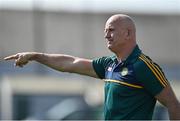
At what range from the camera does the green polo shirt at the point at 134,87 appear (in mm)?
10367

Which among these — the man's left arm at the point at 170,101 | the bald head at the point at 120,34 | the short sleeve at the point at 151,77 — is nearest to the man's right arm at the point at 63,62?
the bald head at the point at 120,34

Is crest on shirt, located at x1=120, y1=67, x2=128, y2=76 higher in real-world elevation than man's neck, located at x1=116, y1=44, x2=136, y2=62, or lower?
lower

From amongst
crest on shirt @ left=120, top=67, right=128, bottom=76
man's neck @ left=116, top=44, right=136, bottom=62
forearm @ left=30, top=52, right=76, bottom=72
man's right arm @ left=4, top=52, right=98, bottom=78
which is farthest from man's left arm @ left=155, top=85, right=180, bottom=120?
forearm @ left=30, top=52, right=76, bottom=72

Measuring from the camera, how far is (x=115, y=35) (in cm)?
1050

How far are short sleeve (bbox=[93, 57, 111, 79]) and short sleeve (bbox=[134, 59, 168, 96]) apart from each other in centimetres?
57

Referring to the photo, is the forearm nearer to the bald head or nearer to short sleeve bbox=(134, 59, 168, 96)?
the bald head

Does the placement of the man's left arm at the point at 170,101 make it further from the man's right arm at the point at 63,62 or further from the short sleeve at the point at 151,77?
the man's right arm at the point at 63,62

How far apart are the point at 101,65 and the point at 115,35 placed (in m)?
0.59

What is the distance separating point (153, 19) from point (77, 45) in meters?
Answer: 3.61

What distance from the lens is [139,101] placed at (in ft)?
34.4

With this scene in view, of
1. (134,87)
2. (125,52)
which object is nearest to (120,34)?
(125,52)

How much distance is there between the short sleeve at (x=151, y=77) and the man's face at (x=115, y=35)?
0.29 m

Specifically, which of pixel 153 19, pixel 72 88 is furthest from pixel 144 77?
pixel 153 19

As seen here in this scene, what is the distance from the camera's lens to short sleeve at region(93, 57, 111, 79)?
35.8ft
